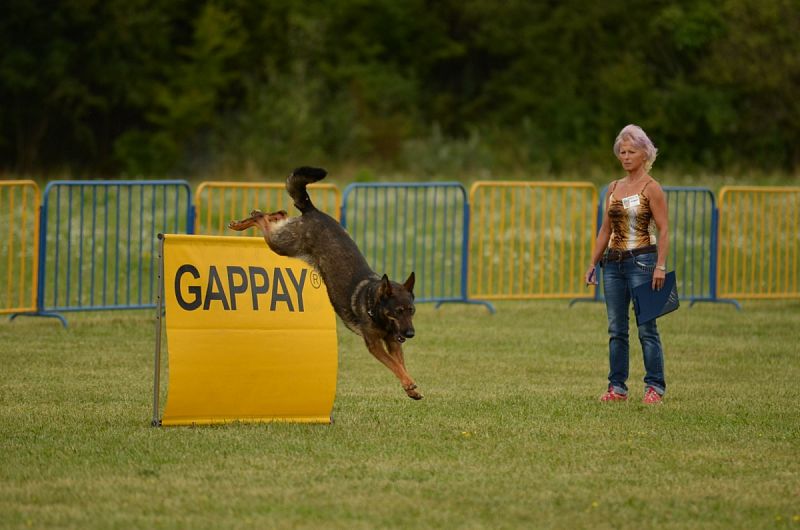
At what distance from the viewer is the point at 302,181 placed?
8.07 metres

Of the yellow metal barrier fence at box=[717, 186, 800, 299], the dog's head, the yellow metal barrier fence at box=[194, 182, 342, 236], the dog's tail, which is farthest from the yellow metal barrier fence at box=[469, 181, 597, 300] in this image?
the dog's head

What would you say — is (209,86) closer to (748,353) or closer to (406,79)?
(406,79)

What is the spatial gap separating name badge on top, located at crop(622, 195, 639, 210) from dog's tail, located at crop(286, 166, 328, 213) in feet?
7.16

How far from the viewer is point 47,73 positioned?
3800 centimetres

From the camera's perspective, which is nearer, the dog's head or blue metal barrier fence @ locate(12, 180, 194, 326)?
the dog's head

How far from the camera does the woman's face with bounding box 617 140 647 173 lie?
8.83 metres

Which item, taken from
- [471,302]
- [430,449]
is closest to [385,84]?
[471,302]

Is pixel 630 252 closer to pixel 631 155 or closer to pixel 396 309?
pixel 631 155

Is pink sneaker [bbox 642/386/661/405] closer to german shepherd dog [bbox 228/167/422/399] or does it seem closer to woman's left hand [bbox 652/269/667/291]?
woman's left hand [bbox 652/269/667/291]

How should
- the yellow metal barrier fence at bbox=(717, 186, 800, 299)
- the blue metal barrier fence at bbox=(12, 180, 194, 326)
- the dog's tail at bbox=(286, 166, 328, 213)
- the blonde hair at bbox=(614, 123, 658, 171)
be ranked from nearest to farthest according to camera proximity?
the dog's tail at bbox=(286, 166, 328, 213), the blonde hair at bbox=(614, 123, 658, 171), the blue metal barrier fence at bbox=(12, 180, 194, 326), the yellow metal barrier fence at bbox=(717, 186, 800, 299)

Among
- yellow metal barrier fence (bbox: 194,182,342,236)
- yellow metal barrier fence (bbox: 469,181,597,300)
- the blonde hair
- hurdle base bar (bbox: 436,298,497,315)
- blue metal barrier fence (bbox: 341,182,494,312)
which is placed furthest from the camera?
yellow metal barrier fence (bbox: 469,181,597,300)

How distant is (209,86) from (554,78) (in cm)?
1166

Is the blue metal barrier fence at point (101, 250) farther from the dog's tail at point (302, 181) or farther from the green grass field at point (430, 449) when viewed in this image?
the dog's tail at point (302, 181)

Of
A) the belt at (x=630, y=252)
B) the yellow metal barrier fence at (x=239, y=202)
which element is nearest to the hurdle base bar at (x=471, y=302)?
the yellow metal barrier fence at (x=239, y=202)
